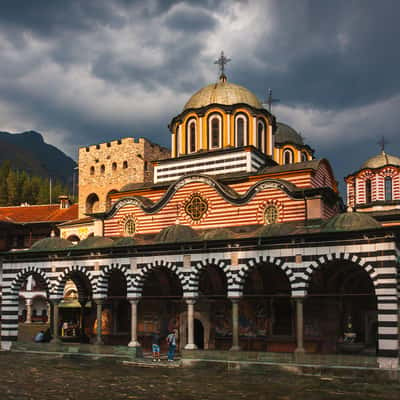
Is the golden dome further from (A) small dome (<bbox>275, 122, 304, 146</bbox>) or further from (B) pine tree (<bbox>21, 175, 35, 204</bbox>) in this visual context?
(B) pine tree (<bbox>21, 175, 35, 204</bbox>)

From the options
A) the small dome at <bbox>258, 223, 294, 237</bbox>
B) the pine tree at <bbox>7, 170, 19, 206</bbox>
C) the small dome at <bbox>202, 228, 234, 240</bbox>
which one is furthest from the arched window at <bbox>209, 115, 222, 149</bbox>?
the pine tree at <bbox>7, 170, 19, 206</bbox>

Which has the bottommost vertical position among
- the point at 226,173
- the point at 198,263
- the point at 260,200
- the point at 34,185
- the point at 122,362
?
the point at 122,362

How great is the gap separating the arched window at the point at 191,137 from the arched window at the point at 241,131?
2.40 meters

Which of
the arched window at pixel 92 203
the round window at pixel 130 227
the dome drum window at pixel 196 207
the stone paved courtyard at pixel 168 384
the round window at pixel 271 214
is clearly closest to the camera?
the stone paved courtyard at pixel 168 384

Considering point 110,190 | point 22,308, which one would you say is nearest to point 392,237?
point 110,190

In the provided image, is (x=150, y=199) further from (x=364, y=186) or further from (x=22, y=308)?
(x=22, y=308)

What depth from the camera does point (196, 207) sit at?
93.1 ft

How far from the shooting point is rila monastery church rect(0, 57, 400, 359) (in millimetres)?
21344

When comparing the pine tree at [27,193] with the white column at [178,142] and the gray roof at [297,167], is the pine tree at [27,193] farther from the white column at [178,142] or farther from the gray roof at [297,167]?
the gray roof at [297,167]

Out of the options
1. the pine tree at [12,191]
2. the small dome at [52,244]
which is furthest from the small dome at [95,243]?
the pine tree at [12,191]

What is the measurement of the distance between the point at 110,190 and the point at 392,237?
32612mm

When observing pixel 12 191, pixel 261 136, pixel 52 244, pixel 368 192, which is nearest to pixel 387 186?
pixel 368 192

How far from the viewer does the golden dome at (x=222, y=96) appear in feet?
104

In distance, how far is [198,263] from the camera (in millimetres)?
23328
